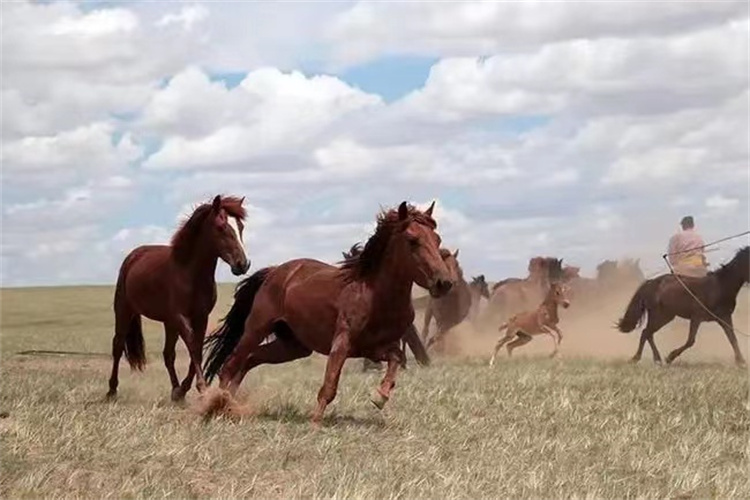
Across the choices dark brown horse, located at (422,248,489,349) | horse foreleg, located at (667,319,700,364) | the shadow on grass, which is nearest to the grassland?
the shadow on grass

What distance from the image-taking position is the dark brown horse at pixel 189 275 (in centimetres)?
1235

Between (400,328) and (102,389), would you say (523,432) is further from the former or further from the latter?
(102,389)

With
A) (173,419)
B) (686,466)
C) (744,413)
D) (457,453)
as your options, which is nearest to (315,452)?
(457,453)

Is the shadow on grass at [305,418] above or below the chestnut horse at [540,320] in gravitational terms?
below

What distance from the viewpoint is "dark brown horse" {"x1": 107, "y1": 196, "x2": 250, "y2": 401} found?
12.4 meters

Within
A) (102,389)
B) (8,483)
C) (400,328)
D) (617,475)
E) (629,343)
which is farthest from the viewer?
(629,343)

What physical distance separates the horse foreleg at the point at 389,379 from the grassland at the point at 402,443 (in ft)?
0.72

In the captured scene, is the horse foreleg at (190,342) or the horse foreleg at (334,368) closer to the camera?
the horse foreleg at (334,368)

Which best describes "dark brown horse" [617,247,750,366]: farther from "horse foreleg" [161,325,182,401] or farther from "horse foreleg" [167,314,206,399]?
"horse foreleg" [167,314,206,399]

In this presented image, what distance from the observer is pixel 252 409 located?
11.0 metres

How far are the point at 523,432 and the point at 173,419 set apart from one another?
2891mm

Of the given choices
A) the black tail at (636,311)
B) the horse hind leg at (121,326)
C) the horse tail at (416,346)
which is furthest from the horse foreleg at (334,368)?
the black tail at (636,311)

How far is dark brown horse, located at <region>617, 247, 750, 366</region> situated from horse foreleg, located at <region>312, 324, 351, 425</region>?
1346cm

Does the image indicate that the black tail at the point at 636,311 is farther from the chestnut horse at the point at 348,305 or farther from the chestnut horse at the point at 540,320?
the chestnut horse at the point at 348,305
